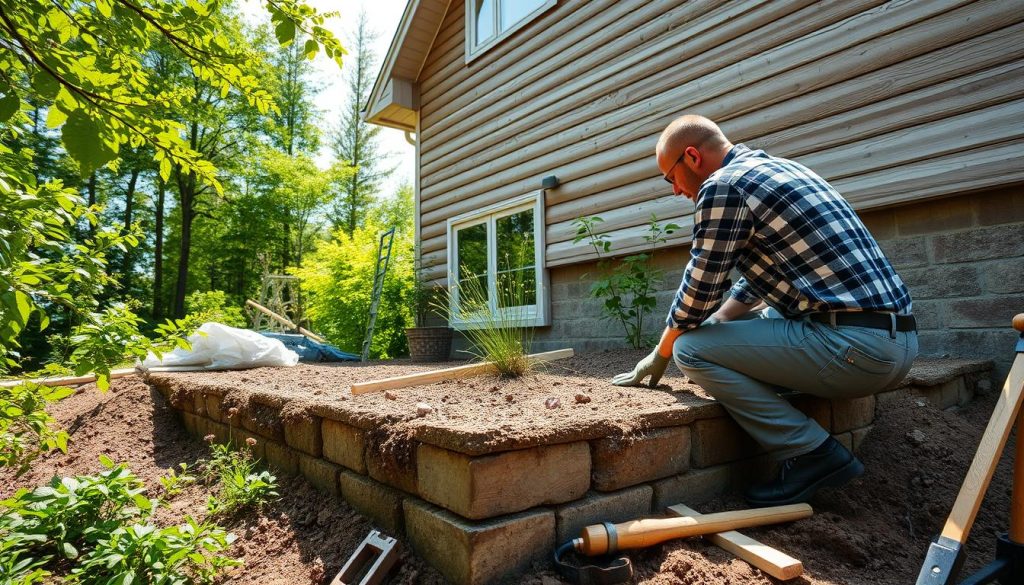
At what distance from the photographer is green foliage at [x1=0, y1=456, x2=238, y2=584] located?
62.4 inches

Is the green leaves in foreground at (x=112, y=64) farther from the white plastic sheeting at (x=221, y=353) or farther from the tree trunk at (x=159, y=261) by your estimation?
the tree trunk at (x=159, y=261)

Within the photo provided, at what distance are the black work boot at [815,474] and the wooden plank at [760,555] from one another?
274mm

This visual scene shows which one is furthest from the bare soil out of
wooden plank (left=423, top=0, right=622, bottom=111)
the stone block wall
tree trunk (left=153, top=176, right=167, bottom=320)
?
tree trunk (left=153, top=176, right=167, bottom=320)

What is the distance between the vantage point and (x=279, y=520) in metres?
1.97

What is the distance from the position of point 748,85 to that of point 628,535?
3.41 metres

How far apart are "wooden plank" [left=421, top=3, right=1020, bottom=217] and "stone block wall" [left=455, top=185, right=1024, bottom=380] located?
0.87 m

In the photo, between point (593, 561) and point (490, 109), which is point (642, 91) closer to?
point (490, 109)

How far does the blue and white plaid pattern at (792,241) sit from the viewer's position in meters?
1.75

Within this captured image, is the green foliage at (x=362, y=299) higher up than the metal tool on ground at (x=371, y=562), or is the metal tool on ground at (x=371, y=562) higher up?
the green foliage at (x=362, y=299)

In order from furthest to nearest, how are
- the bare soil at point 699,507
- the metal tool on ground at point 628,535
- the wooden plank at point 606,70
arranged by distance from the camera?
the wooden plank at point 606,70, the bare soil at point 699,507, the metal tool on ground at point 628,535

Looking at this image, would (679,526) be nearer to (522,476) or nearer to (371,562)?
(522,476)

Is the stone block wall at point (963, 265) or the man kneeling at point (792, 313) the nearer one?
the man kneeling at point (792, 313)

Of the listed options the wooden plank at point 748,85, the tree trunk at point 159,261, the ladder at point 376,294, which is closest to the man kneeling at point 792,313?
the wooden plank at point 748,85

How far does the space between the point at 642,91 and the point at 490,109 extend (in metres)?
2.08
